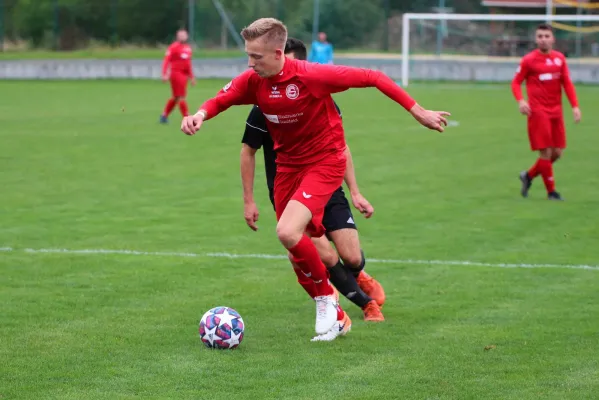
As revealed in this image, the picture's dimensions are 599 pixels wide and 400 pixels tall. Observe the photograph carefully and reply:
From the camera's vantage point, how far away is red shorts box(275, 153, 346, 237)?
21.9 feet

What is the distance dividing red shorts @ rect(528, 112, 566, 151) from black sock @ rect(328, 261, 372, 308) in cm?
717

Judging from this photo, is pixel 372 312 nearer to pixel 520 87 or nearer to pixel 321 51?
pixel 520 87

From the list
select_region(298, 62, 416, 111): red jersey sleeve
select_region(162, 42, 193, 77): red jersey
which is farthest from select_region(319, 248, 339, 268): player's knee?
select_region(162, 42, 193, 77): red jersey

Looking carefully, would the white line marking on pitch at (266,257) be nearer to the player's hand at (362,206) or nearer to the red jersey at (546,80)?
the player's hand at (362,206)

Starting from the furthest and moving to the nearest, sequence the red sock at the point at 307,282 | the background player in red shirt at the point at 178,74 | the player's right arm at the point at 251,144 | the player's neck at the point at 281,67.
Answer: the background player in red shirt at the point at 178,74, the player's right arm at the point at 251,144, the red sock at the point at 307,282, the player's neck at the point at 281,67

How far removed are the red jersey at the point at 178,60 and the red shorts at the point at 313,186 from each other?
62.1ft

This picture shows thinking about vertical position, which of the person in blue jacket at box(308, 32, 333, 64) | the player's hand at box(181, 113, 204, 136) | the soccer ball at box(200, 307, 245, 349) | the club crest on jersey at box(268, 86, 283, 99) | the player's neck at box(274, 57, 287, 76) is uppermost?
the player's neck at box(274, 57, 287, 76)

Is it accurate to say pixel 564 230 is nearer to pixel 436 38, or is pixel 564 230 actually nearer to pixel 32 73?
pixel 436 38

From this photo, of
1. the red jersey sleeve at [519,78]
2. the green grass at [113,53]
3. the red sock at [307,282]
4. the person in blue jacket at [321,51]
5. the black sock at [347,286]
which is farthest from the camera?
the green grass at [113,53]

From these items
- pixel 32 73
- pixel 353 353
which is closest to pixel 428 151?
pixel 353 353

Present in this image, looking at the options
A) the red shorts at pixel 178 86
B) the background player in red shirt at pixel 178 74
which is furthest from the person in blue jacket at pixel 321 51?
the red shorts at pixel 178 86

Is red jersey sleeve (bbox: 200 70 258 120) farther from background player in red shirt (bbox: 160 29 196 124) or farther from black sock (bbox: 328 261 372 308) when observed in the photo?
background player in red shirt (bbox: 160 29 196 124)

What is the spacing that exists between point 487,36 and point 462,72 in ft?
6.64

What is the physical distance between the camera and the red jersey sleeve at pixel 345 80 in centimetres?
652
